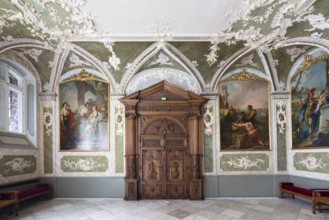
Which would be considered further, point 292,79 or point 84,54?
point 292,79

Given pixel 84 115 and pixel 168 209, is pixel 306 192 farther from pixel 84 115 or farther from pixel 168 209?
pixel 84 115

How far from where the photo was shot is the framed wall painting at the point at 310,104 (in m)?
6.33

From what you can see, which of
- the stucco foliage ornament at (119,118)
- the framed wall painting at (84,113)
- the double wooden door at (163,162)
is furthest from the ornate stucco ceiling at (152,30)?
the double wooden door at (163,162)

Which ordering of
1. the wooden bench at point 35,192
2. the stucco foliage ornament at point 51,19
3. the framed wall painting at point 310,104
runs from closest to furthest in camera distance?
the stucco foliage ornament at point 51,19
the wooden bench at point 35,192
the framed wall painting at point 310,104

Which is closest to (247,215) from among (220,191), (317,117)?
(220,191)

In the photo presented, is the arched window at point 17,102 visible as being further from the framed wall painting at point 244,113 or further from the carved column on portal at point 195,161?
the framed wall painting at point 244,113

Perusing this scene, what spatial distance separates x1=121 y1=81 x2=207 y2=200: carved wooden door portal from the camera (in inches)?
288

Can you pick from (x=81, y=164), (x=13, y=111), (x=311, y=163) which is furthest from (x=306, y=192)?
(x=13, y=111)

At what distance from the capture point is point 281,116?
24.8 feet

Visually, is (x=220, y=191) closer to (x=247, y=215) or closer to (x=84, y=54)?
(x=247, y=215)

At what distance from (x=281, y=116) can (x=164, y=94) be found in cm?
430

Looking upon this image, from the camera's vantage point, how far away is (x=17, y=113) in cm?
714

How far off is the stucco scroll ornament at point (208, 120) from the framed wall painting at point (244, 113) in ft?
1.11

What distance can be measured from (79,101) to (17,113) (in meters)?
2.02
